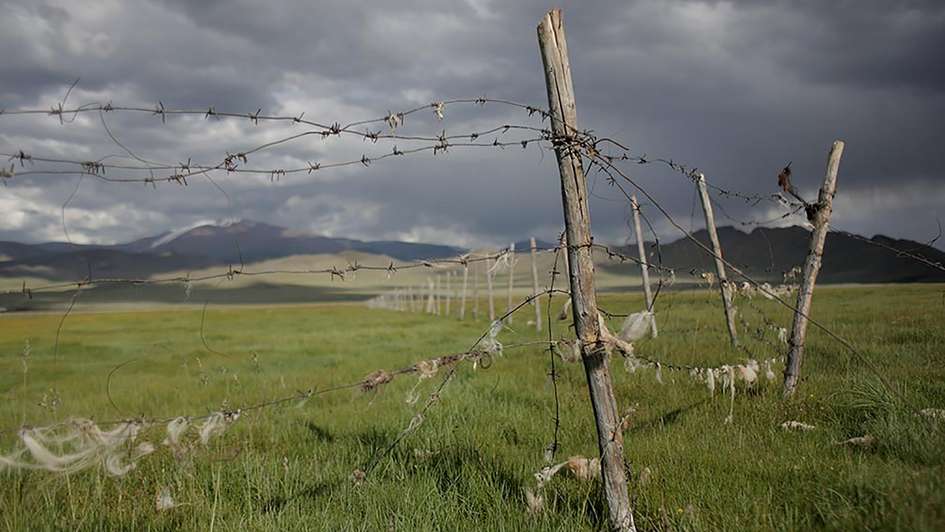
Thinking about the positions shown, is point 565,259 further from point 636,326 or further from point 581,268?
point 636,326

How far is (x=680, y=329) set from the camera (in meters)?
18.0

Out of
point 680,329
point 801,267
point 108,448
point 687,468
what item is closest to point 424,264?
point 108,448

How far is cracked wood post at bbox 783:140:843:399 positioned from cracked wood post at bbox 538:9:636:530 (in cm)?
415

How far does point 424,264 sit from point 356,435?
324cm

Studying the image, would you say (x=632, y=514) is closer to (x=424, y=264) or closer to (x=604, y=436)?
(x=604, y=436)

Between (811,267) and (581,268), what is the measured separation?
4.85 meters

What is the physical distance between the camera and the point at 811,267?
24.8 ft

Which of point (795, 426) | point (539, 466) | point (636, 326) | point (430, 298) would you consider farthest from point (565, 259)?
point (430, 298)

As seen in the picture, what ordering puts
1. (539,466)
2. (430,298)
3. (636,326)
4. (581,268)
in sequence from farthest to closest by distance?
(430,298) → (539,466) → (581,268) → (636,326)


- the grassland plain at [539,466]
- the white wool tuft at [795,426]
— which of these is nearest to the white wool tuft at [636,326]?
the grassland plain at [539,466]

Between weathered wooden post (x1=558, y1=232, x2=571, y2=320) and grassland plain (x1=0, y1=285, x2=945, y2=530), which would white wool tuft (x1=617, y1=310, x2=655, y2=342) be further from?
grassland plain (x1=0, y1=285, x2=945, y2=530)

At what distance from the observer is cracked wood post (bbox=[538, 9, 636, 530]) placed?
3982mm

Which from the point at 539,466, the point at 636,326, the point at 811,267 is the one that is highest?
the point at 811,267

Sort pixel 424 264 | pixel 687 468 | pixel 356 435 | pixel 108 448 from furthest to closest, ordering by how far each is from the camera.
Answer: pixel 356 435 < pixel 687 468 < pixel 424 264 < pixel 108 448
